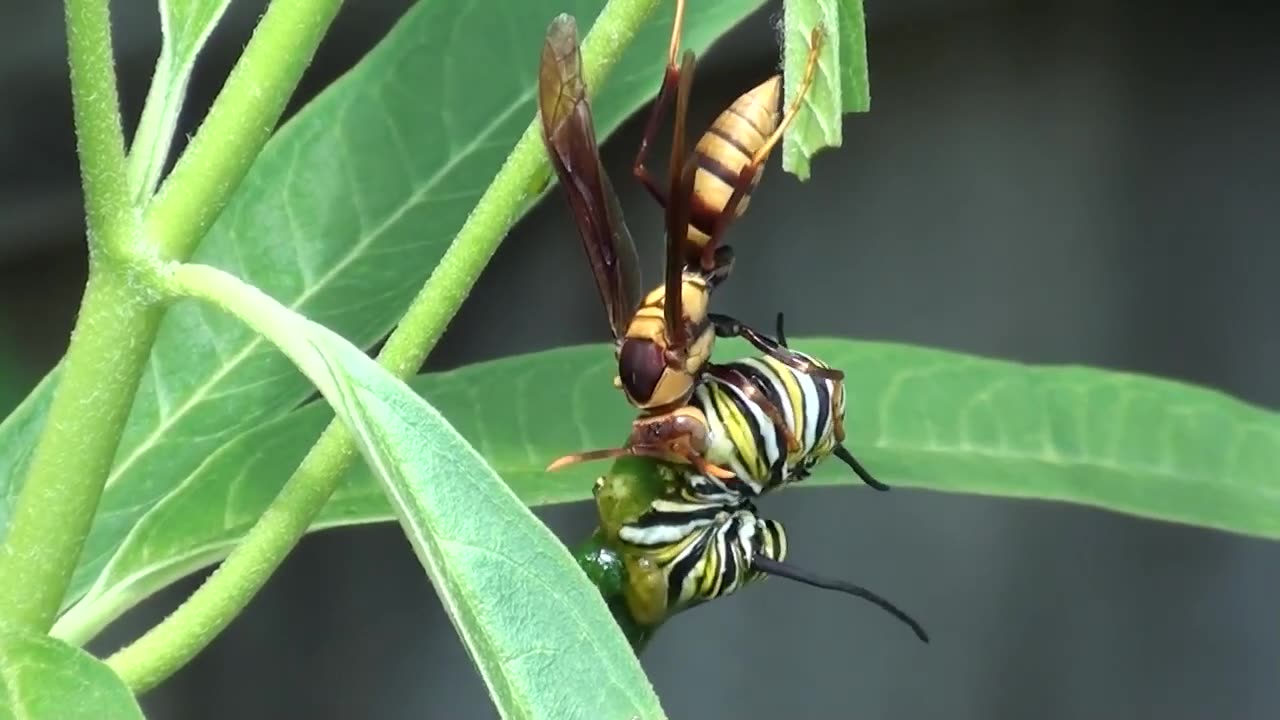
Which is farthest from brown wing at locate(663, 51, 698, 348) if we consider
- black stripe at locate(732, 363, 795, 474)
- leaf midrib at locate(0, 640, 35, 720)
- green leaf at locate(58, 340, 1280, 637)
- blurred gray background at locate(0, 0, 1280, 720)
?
blurred gray background at locate(0, 0, 1280, 720)

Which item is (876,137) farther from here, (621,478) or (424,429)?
(424,429)

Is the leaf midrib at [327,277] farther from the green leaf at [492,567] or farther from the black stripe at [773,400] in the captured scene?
the green leaf at [492,567]

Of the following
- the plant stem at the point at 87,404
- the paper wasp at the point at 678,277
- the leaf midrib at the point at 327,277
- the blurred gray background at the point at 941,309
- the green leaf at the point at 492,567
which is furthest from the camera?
the blurred gray background at the point at 941,309

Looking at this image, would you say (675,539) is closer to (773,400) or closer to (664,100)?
(773,400)

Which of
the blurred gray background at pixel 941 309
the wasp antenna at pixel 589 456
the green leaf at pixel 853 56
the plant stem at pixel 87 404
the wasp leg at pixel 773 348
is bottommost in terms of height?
the blurred gray background at pixel 941 309

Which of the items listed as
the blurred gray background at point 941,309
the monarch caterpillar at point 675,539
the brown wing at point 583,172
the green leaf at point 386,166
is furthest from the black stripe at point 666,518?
the blurred gray background at point 941,309
